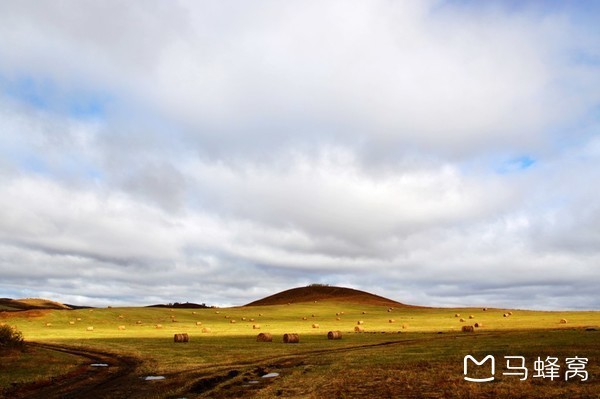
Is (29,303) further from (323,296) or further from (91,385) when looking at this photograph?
(91,385)

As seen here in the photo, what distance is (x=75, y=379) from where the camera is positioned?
80.0 ft

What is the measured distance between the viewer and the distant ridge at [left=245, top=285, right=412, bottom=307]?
14062 cm

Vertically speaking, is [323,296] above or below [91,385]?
above

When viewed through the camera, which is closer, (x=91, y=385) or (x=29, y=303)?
(x=91, y=385)

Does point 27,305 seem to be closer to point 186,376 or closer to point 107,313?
point 107,313

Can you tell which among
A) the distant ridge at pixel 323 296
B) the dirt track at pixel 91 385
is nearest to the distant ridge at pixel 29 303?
the distant ridge at pixel 323 296

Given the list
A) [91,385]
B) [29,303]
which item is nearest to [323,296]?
[29,303]

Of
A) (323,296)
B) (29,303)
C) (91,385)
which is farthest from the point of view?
(323,296)

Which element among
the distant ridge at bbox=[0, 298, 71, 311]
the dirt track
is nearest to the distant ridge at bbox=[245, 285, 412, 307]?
the distant ridge at bbox=[0, 298, 71, 311]

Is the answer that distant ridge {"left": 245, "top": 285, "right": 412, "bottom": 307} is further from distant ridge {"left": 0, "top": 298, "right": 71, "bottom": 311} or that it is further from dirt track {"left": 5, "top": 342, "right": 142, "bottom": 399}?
dirt track {"left": 5, "top": 342, "right": 142, "bottom": 399}

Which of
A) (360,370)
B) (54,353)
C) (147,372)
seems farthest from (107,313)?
(360,370)

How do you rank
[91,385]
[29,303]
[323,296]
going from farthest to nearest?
[323,296] → [29,303] → [91,385]

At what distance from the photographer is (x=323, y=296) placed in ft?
488

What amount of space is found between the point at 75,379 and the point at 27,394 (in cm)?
329
